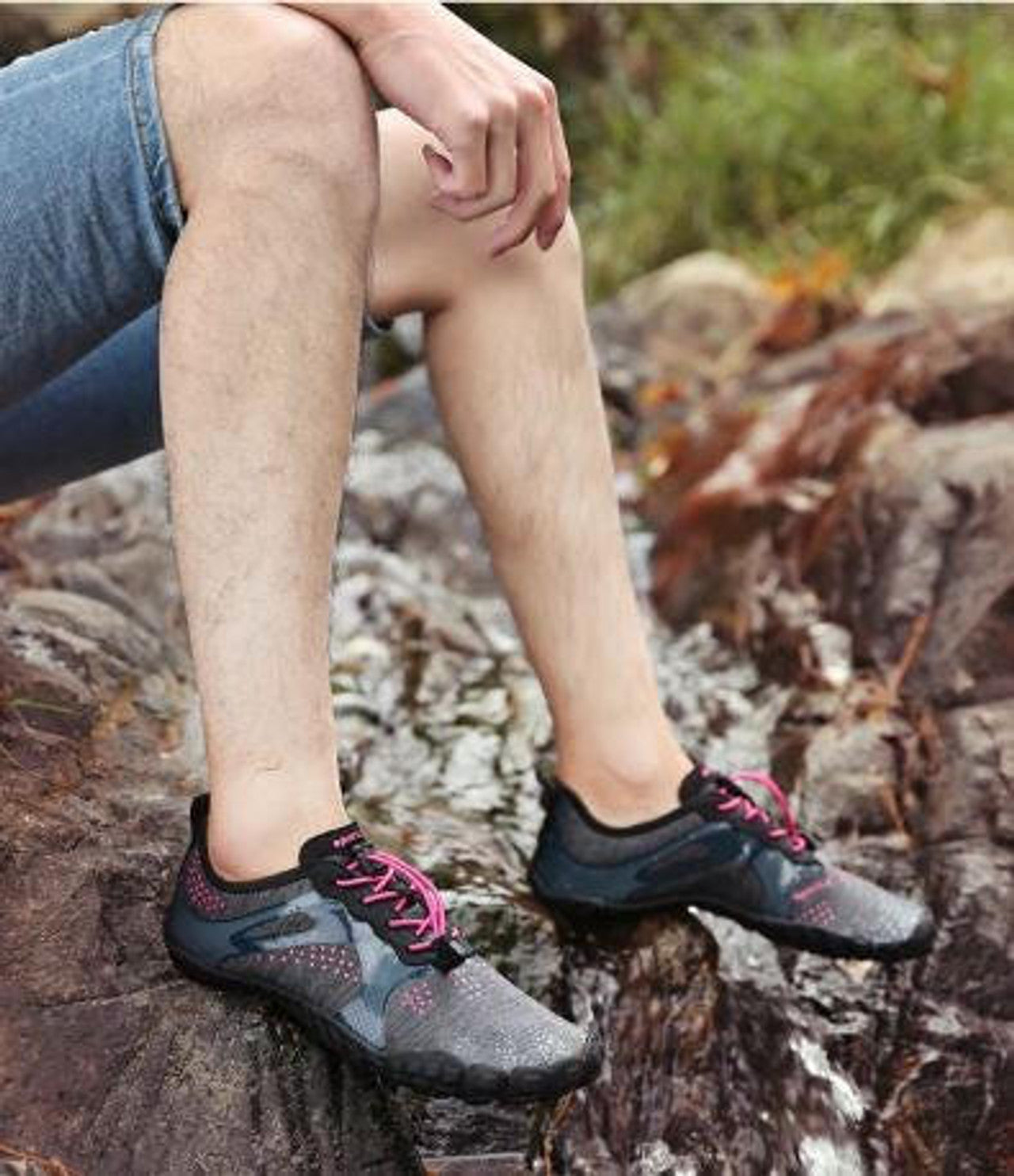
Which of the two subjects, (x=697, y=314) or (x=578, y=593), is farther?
(x=697, y=314)

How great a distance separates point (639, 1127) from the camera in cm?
182

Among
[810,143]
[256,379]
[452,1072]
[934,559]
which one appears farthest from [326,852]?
[810,143]

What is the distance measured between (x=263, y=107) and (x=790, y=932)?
108 cm

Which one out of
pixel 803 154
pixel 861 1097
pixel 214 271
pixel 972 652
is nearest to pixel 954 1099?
pixel 861 1097

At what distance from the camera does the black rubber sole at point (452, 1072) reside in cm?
150

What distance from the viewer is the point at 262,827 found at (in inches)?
61.6

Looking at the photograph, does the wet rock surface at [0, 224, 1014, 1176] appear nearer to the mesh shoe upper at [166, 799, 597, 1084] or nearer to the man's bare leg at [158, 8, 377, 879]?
the mesh shoe upper at [166, 799, 597, 1084]

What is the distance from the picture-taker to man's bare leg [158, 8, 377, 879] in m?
1.55

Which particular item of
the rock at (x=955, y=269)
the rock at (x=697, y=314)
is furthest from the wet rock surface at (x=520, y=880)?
the rock at (x=697, y=314)

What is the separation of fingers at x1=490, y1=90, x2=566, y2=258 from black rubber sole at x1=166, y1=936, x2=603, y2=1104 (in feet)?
2.58

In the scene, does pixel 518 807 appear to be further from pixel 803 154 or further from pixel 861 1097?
pixel 803 154

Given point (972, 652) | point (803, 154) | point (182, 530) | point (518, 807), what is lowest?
point (803, 154)

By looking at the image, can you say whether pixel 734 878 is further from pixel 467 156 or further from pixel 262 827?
pixel 467 156

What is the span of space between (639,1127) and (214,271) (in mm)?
1016
